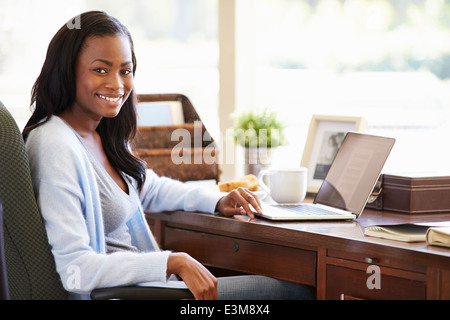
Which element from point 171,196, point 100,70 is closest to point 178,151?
point 171,196

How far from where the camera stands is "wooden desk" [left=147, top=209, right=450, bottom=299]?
1403 mm

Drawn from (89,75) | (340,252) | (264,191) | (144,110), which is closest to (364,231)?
(340,252)

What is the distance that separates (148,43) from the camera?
475 centimetres

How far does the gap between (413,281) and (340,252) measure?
195mm

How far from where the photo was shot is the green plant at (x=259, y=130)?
2.51 m

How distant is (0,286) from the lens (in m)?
1.13

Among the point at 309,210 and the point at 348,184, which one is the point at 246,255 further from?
the point at 348,184

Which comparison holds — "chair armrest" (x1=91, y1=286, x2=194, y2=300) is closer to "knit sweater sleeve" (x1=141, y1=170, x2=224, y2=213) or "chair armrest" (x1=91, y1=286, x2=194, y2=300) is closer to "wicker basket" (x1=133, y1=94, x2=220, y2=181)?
"knit sweater sleeve" (x1=141, y1=170, x2=224, y2=213)

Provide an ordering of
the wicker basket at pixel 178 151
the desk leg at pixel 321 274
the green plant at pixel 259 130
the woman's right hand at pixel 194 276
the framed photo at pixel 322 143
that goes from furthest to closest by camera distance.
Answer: the green plant at pixel 259 130
the wicker basket at pixel 178 151
the framed photo at pixel 322 143
the desk leg at pixel 321 274
the woman's right hand at pixel 194 276

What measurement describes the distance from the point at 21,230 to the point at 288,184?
785mm

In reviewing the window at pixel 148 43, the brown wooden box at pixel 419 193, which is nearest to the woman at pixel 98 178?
the brown wooden box at pixel 419 193

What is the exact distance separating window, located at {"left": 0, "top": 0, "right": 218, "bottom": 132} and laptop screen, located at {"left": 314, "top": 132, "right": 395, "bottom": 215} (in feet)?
8.10

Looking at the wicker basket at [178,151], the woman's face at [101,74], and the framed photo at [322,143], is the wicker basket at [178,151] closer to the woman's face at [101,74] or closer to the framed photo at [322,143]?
the framed photo at [322,143]

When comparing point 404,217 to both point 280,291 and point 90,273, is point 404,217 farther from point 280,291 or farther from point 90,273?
point 90,273
